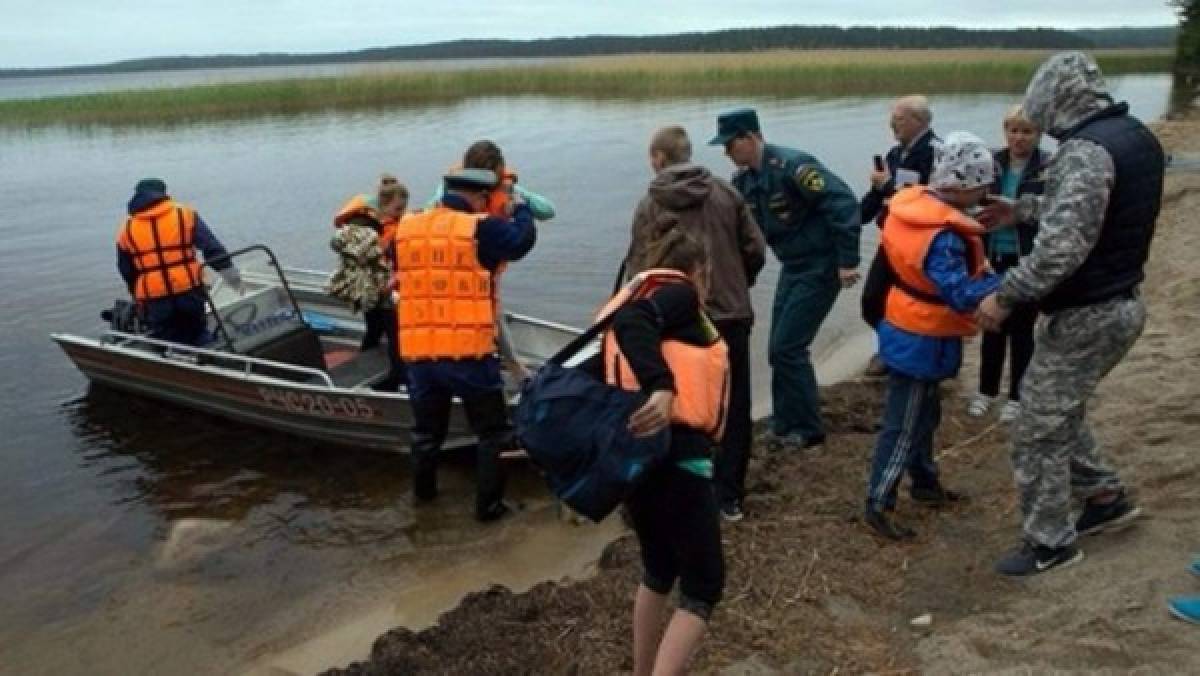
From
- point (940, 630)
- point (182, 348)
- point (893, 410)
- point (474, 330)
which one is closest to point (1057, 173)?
point (893, 410)

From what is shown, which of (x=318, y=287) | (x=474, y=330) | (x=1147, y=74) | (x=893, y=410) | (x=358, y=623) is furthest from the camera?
(x=1147, y=74)

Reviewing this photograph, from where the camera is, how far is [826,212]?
5.47 meters

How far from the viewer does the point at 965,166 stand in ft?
12.8

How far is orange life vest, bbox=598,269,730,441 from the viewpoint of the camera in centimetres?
295

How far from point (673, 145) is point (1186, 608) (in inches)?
103

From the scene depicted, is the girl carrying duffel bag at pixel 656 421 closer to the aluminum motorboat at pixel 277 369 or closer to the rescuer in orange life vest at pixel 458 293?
the rescuer in orange life vest at pixel 458 293

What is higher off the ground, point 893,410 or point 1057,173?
point 1057,173

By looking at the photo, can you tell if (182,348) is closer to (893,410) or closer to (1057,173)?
(893,410)

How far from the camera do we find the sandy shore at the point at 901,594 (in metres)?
3.53

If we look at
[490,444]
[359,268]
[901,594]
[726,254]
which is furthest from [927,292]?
[359,268]

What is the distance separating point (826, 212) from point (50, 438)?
20.9 ft

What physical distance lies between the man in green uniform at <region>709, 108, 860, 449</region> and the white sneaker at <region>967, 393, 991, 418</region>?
1.03 meters

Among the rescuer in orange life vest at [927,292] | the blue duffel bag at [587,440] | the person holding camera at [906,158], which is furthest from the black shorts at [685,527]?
the person holding camera at [906,158]

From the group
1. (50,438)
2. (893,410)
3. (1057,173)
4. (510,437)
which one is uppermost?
(1057,173)
